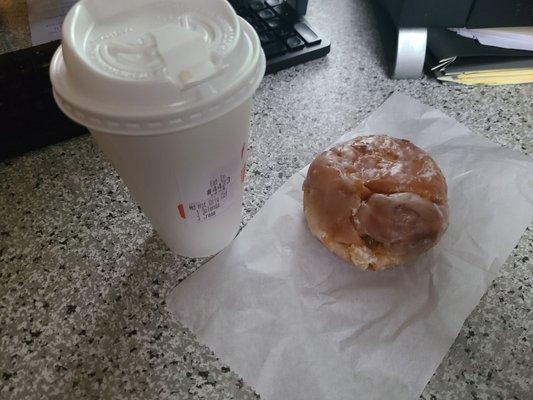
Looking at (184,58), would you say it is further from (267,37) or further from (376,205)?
(267,37)

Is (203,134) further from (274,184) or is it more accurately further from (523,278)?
(523,278)

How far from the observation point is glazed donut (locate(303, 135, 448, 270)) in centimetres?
48

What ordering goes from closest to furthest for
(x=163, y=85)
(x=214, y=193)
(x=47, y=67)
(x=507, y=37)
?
(x=163, y=85) < (x=214, y=193) < (x=47, y=67) < (x=507, y=37)

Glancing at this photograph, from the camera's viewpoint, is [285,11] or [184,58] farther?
[285,11]

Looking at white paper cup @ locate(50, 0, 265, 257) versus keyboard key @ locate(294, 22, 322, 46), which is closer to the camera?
white paper cup @ locate(50, 0, 265, 257)

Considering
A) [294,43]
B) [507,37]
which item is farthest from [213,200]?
[507,37]

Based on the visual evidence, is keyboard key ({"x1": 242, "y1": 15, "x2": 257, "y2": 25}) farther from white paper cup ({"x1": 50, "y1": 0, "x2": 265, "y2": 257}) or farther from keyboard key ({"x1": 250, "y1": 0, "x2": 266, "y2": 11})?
white paper cup ({"x1": 50, "y1": 0, "x2": 265, "y2": 257})

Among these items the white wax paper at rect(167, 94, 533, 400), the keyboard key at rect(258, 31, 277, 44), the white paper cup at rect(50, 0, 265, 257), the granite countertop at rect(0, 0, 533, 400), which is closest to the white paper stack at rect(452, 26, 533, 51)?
the granite countertop at rect(0, 0, 533, 400)

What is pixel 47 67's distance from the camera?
1.85 ft

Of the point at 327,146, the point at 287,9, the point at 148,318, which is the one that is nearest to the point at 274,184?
the point at 327,146

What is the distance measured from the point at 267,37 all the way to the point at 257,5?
7 cm

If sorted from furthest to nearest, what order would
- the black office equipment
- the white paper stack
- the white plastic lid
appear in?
the white paper stack → the black office equipment → the white plastic lid

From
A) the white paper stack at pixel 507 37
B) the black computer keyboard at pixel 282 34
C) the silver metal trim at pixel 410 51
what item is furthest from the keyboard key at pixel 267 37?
the white paper stack at pixel 507 37

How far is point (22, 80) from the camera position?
564mm
